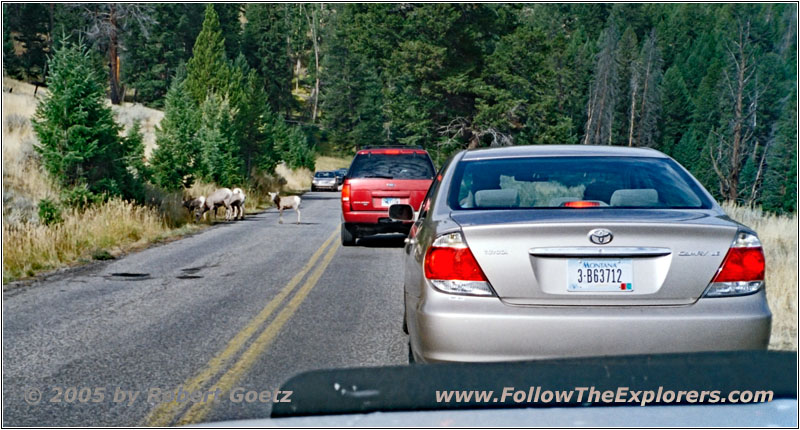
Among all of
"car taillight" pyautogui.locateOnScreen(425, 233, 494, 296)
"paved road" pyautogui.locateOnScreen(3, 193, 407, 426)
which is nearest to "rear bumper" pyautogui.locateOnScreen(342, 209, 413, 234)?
"paved road" pyautogui.locateOnScreen(3, 193, 407, 426)

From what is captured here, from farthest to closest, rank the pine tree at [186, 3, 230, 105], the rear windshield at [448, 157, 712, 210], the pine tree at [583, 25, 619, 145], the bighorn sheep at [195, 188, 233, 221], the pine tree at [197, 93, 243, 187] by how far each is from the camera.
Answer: the pine tree at [583, 25, 619, 145] → the pine tree at [186, 3, 230, 105] → the pine tree at [197, 93, 243, 187] → the bighorn sheep at [195, 188, 233, 221] → the rear windshield at [448, 157, 712, 210]

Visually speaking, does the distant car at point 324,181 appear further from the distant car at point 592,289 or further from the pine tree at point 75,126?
the distant car at point 592,289

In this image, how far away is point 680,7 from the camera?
12319 centimetres

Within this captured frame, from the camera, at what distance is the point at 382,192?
15.1m

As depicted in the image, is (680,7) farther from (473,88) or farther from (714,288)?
(714,288)

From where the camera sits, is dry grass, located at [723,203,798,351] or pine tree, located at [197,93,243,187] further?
pine tree, located at [197,93,243,187]

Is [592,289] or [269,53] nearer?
[592,289]

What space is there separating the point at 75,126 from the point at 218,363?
12.5 metres

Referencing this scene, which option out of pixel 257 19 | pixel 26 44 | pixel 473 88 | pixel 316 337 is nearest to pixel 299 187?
pixel 473 88

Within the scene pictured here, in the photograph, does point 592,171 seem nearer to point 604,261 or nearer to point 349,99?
point 604,261

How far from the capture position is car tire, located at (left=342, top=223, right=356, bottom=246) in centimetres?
1548

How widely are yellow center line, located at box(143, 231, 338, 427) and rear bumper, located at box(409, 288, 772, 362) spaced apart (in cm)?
192

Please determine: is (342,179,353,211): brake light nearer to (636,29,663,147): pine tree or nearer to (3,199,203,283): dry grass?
(3,199,203,283): dry grass

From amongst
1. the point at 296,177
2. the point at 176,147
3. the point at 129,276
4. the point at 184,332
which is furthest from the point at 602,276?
the point at 296,177
